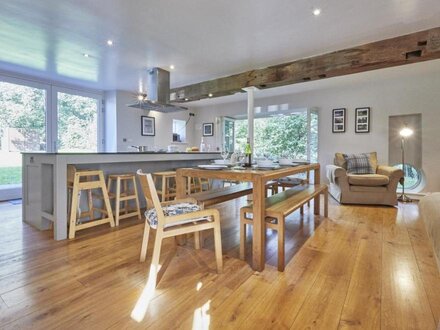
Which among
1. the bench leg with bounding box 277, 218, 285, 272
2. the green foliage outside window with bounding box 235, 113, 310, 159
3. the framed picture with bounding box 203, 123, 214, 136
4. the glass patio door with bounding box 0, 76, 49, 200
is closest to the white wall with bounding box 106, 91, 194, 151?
the framed picture with bounding box 203, 123, 214, 136

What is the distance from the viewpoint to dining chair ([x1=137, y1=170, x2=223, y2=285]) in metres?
1.60

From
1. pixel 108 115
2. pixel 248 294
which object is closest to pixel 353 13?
pixel 248 294

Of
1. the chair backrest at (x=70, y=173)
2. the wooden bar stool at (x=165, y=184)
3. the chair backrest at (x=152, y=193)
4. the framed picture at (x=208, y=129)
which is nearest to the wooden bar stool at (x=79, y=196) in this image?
the chair backrest at (x=70, y=173)

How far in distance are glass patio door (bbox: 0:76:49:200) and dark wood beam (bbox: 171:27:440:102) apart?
3540 millimetres

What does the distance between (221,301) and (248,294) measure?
0.61ft

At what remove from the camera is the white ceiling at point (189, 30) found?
2393 millimetres

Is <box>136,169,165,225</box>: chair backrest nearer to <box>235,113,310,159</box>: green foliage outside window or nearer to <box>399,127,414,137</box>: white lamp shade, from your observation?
<box>399,127,414,137</box>: white lamp shade

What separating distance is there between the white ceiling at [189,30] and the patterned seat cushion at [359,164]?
2108 mm

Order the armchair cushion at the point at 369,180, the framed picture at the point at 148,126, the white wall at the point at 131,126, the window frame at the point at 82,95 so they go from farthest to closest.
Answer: the framed picture at the point at 148,126
the white wall at the point at 131,126
the window frame at the point at 82,95
the armchair cushion at the point at 369,180

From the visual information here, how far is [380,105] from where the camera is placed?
16.0 ft

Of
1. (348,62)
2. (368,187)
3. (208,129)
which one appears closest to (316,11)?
(348,62)

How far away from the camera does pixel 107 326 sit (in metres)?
1.23

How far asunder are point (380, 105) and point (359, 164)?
1.43 meters

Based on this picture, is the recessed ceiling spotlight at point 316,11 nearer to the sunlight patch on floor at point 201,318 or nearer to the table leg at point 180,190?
the table leg at point 180,190
